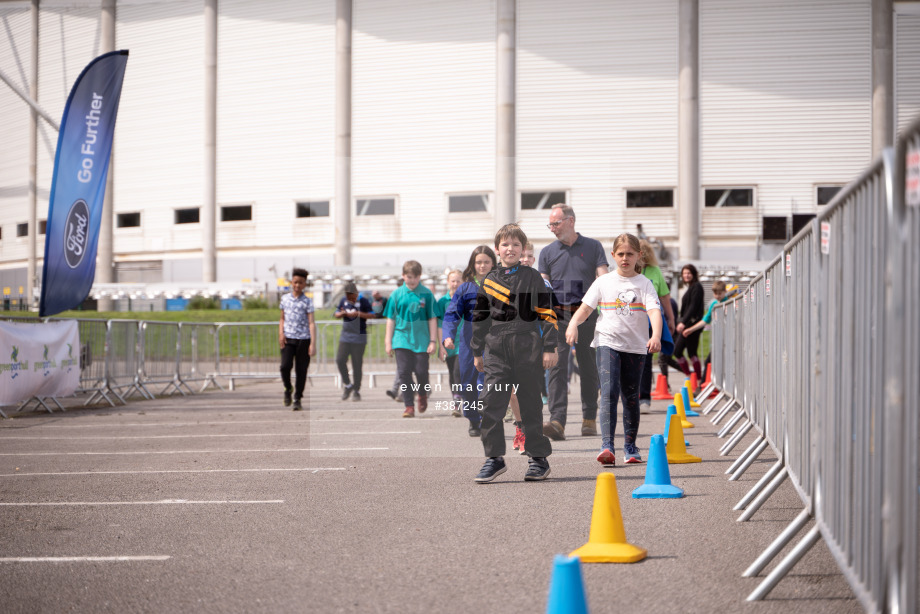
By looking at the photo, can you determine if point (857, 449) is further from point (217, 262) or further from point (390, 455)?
point (217, 262)

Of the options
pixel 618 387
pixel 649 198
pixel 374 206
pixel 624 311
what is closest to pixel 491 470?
pixel 618 387

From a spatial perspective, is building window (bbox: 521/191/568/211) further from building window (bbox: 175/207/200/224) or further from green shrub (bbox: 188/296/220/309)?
building window (bbox: 175/207/200/224)

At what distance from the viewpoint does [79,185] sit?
14.7 m

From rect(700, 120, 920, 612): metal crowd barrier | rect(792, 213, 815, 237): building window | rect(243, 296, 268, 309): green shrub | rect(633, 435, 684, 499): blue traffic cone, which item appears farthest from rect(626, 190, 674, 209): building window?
rect(700, 120, 920, 612): metal crowd barrier

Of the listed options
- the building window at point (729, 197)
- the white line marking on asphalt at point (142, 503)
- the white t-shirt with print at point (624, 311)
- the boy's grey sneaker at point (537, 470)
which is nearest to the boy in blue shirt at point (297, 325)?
the white t-shirt with print at point (624, 311)

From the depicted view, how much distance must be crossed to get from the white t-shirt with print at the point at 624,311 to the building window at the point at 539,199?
2851 centimetres

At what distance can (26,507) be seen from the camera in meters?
6.51

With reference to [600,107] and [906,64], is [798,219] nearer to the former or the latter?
[906,64]

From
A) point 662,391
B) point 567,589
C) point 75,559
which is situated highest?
point 567,589

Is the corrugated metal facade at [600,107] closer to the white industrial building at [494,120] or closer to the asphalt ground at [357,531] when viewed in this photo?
the white industrial building at [494,120]

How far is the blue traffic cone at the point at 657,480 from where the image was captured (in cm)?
643

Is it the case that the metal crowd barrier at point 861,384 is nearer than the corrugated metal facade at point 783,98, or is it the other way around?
the metal crowd barrier at point 861,384

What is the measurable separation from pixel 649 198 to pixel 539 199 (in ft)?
14.9

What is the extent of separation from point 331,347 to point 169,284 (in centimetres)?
2272
